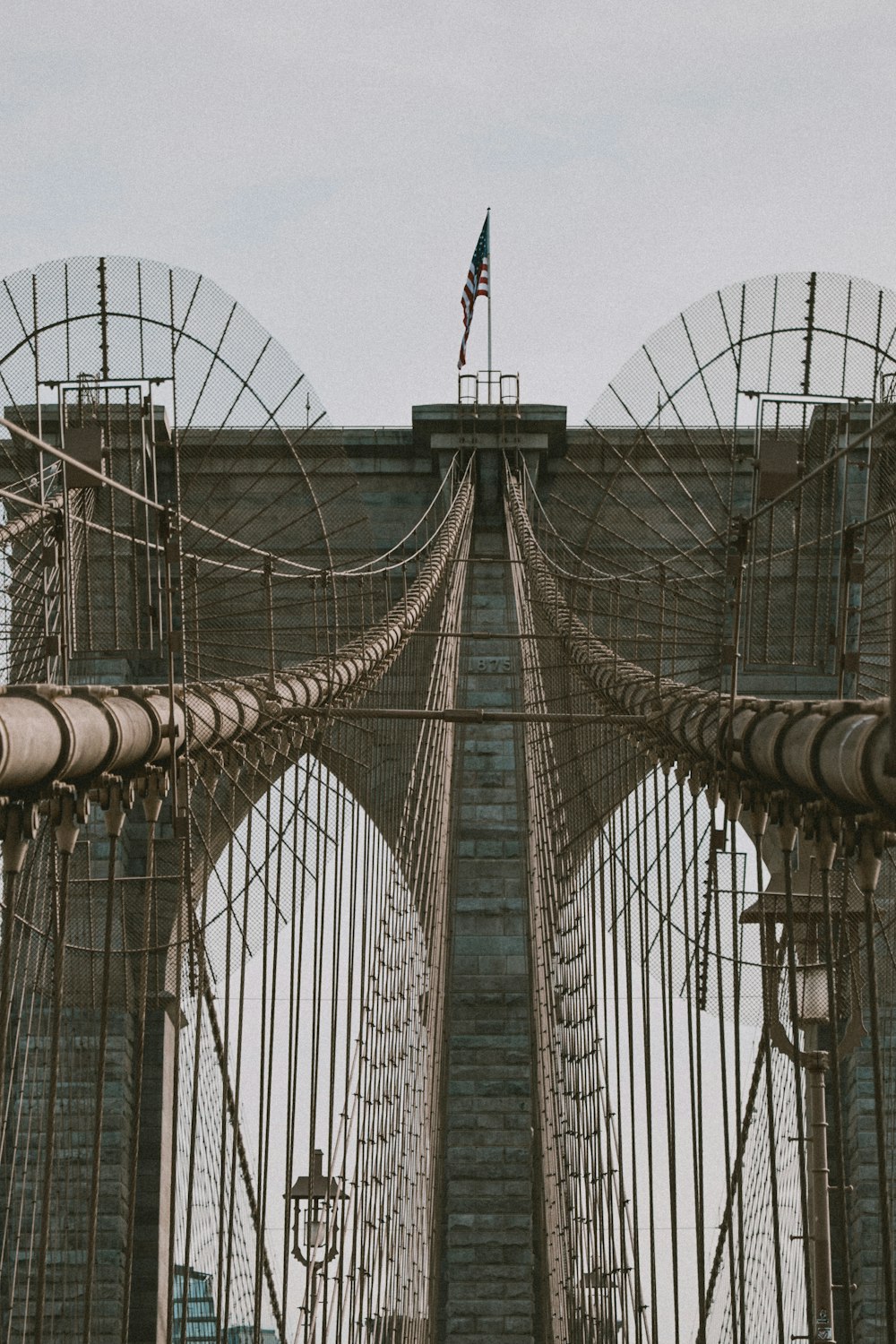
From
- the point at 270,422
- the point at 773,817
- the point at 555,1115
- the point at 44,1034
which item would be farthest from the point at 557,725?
the point at 773,817

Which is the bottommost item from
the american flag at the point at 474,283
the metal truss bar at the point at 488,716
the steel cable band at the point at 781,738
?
the steel cable band at the point at 781,738

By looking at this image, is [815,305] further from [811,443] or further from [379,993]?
[379,993]

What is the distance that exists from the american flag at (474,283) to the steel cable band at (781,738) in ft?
42.4

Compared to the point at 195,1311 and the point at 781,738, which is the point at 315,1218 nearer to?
the point at 781,738

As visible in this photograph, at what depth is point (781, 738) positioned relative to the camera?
13.4 ft

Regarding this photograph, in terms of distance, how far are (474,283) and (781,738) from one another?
1681cm

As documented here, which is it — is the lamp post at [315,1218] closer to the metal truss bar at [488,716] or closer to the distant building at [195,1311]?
the metal truss bar at [488,716]

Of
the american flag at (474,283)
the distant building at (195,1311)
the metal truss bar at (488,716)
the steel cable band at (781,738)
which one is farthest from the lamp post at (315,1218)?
the american flag at (474,283)

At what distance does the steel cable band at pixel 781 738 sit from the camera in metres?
3.41

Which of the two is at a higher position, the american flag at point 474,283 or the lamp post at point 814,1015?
the american flag at point 474,283

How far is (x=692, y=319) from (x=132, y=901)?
663 centimetres

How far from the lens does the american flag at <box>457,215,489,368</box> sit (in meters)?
20.2

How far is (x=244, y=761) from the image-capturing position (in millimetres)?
6062

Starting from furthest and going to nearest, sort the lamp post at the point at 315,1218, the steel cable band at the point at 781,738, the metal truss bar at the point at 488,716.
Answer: the lamp post at the point at 315,1218 < the metal truss bar at the point at 488,716 < the steel cable band at the point at 781,738
